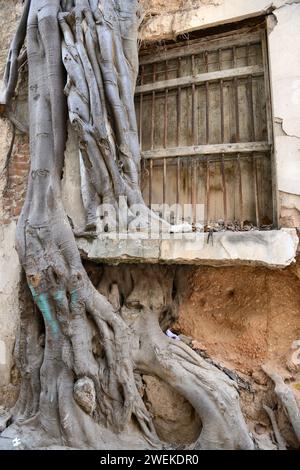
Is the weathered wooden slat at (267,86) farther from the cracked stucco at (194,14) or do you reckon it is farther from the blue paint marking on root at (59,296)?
the blue paint marking on root at (59,296)

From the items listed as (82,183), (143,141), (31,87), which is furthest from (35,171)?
(143,141)

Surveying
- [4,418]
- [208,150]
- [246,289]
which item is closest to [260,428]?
[246,289]

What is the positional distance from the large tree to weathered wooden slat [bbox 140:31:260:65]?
0.36m

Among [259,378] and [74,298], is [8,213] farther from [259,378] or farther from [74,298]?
[259,378]

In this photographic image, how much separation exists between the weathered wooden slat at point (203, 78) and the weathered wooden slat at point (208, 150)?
637 mm

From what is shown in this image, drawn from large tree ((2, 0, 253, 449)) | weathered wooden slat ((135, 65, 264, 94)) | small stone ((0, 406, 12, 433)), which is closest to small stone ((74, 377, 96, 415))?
large tree ((2, 0, 253, 449))

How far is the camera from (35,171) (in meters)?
3.11

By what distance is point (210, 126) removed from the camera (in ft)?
11.2

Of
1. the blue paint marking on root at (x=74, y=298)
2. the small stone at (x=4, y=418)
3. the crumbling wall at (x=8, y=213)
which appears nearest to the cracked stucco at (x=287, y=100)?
the blue paint marking on root at (x=74, y=298)

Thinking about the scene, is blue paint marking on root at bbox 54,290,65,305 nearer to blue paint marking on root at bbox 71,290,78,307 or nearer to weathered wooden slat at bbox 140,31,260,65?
blue paint marking on root at bbox 71,290,78,307

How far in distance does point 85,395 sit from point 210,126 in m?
Answer: 2.44

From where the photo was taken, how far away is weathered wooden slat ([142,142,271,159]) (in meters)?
3.13

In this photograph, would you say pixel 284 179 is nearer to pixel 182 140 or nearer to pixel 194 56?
pixel 182 140
